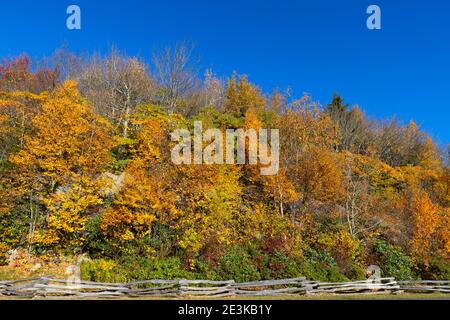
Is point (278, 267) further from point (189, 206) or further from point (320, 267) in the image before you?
point (189, 206)

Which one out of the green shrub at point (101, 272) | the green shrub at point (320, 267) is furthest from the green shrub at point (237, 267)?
the green shrub at point (101, 272)

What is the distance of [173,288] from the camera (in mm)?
15750

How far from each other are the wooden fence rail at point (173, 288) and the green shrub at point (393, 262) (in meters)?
3.24

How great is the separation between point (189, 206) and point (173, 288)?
4.84 metres

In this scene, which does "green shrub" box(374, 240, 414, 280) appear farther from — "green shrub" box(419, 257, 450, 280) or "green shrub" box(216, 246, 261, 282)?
"green shrub" box(216, 246, 261, 282)

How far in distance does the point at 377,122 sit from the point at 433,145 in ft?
25.3

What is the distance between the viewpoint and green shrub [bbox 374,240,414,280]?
2106cm

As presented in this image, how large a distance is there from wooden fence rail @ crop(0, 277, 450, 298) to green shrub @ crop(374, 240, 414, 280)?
10.6 ft

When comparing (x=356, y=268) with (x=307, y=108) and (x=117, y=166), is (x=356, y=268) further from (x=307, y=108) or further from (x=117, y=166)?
(x=117, y=166)

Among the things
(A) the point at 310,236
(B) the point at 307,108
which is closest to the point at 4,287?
(A) the point at 310,236

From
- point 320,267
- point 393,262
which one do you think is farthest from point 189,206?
point 393,262

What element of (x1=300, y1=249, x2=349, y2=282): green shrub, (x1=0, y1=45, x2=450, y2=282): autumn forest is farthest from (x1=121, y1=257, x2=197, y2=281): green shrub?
(x1=300, y1=249, x2=349, y2=282): green shrub

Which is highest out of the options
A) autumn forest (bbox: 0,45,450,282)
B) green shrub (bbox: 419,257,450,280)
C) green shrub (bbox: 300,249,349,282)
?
autumn forest (bbox: 0,45,450,282)

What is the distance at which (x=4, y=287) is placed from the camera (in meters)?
14.6
